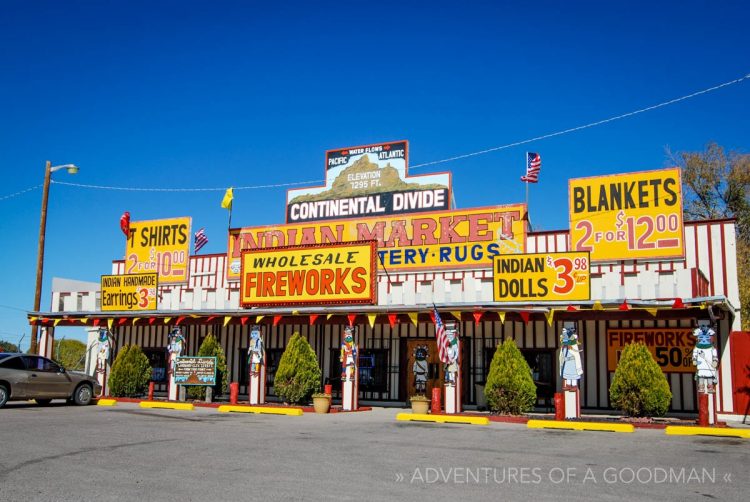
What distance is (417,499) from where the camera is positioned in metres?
8.12

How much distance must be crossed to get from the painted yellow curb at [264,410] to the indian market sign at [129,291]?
335 inches

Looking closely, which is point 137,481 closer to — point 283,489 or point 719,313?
point 283,489

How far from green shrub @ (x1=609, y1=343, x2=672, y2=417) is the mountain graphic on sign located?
1089cm

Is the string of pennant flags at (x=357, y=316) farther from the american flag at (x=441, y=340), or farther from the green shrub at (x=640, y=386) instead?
the green shrub at (x=640, y=386)

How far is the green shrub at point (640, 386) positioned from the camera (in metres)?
18.8

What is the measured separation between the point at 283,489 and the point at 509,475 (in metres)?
3.18

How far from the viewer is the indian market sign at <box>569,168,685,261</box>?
23.2 m

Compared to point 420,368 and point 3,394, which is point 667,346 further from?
point 3,394

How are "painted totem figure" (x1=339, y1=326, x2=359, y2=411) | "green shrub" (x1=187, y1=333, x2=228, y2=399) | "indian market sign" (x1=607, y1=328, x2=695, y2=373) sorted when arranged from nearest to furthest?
"indian market sign" (x1=607, y1=328, x2=695, y2=373) → "painted totem figure" (x1=339, y1=326, x2=359, y2=411) → "green shrub" (x1=187, y1=333, x2=228, y2=399)

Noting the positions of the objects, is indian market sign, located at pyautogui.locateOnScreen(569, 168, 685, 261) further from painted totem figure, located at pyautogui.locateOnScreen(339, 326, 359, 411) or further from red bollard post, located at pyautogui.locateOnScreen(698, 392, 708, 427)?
painted totem figure, located at pyautogui.locateOnScreen(339, 326, 359, 411)

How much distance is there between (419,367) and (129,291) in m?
12.5

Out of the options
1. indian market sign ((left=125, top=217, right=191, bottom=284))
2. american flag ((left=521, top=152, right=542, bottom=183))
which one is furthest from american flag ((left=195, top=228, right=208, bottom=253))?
american flag ((left=521, top=152, right=542, bottom=183))

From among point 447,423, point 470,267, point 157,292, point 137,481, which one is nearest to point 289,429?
point 447,423

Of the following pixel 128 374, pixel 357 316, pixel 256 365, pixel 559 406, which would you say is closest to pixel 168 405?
pixel 256 365
